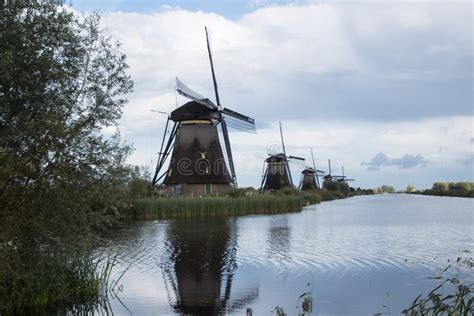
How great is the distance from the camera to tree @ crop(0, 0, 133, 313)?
735 cm

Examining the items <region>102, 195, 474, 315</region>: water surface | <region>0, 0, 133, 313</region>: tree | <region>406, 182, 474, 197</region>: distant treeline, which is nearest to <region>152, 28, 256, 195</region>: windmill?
<region>102, 195, 474, 315</region>: water surface

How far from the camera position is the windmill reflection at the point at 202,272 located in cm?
930

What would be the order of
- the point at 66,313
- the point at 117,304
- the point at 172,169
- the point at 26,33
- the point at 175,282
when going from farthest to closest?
the point at 172,169
the point at 175,282
the point at 117,304
the point at 66,313
the point at 26,33

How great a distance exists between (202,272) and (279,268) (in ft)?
6.46

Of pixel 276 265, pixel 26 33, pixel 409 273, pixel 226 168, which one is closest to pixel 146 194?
pixel 226 168

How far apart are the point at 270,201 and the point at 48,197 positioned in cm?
2936

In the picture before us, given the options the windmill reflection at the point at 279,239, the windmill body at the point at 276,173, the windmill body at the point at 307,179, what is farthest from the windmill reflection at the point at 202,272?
the windmill body at the point at 307,179

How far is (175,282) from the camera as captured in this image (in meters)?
11.4

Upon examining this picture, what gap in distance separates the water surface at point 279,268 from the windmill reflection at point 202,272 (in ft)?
0.07

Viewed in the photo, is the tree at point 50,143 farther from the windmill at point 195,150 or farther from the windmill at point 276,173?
the windmill at point 276,173

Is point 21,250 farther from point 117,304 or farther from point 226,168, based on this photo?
point 226,168

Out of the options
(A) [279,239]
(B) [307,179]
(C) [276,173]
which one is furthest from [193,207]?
(B) [307,179]

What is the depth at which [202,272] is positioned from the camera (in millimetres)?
12625

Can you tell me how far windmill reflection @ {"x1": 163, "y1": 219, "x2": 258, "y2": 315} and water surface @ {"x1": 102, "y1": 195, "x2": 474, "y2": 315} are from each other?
2 cm
